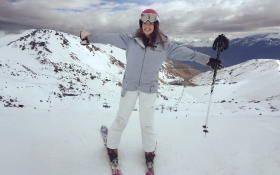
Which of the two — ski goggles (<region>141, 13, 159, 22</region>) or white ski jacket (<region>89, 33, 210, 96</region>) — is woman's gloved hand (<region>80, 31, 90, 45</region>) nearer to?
Answer: white ski jacket (<region>89, 33, 210, 96</region>)

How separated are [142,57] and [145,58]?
2.6 inches

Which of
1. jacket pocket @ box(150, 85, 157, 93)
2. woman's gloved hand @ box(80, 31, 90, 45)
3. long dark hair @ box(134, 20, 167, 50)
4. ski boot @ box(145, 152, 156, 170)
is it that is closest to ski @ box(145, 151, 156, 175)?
ski boot @ box(145, 152, 156, 170)

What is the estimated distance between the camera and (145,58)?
10.4 feet

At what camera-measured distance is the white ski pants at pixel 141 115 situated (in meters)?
3.38

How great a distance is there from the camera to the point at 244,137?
4.70m

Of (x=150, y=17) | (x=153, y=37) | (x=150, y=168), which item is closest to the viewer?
(x=150, y=17)

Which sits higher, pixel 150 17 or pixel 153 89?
pixel 150 17

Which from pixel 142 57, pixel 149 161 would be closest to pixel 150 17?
pixel 142 57

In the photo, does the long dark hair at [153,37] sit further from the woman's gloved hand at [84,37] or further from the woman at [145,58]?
the woman's gloved hand at [84,37]

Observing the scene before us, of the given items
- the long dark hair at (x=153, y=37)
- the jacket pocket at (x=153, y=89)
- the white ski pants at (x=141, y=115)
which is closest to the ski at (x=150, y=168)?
the white ski pants at (x=141, y=115)

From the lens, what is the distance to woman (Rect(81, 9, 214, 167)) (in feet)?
10.4

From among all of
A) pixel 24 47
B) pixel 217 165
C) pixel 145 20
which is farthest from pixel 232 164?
pixel 24 47

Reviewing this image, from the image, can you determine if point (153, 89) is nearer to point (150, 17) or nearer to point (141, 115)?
point (141, 115)

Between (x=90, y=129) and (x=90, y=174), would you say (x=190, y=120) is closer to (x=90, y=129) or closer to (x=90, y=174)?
(x=90, y=129)
